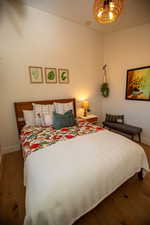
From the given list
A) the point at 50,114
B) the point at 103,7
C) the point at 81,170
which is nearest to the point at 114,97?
the point at 50,114

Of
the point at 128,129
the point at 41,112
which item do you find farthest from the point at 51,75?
the point at 128,129

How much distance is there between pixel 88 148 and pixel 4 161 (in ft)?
6.39

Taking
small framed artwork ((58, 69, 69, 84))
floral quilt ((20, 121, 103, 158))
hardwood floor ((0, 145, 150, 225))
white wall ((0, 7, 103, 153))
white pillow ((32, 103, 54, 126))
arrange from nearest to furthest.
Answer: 1. hardwood floor ((0, 145, 150, 225))
2. floral quilt ((20, 121, 103, 158))
3. white wall ((0, 7, 103, 153))
4. white pillow ((32, 103, 54, 126))
5. small framed artwork ((58, 69, 69, 84))

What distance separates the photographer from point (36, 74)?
2.68 metres

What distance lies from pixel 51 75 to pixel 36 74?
0.39 m

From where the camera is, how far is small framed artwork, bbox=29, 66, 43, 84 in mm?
2615

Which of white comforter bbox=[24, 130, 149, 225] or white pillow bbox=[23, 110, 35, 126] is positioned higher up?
white pillow bbox=[23, 110, 35, 126]

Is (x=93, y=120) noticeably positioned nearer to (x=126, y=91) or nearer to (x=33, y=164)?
(x=126, y=91)

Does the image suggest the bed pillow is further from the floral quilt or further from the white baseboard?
the white baseboard

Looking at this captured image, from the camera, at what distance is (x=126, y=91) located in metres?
3.20

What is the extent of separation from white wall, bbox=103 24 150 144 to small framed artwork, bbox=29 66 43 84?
2239 millimetres

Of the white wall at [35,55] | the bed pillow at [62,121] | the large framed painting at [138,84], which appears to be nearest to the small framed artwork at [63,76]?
the white wall at [35,55]

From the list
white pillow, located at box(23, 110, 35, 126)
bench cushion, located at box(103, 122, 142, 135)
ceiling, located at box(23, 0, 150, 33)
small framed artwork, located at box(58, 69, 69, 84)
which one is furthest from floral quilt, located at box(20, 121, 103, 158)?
ceiling, located at box(23, 0, 150, 33)

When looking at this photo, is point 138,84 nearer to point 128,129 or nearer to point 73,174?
point 128,129
